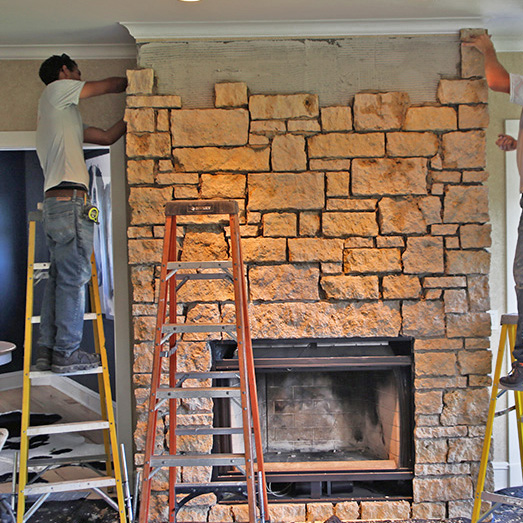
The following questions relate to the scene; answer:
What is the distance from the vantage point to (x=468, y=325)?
3.24m

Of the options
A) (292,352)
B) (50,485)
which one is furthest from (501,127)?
(50,485)

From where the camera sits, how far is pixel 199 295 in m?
3.23

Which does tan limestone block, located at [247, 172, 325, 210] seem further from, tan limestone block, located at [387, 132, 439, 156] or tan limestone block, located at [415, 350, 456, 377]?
tan limestone block, located at [415, 350, 456, 377]

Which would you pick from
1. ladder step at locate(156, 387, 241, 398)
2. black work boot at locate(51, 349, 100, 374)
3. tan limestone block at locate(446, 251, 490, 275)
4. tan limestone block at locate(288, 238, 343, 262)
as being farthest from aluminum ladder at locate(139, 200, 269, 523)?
tan limestone block at locate(446, 251, 490, 275)

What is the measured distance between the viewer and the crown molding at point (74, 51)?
11.6ft

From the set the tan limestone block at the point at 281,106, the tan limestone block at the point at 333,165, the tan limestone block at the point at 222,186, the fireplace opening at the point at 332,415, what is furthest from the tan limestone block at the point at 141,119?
the fireplace opening at the point at 332,415

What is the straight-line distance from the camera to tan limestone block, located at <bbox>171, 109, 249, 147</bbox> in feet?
10.5

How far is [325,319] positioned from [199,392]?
1104mm

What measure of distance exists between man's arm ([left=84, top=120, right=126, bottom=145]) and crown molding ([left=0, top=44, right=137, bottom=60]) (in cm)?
51

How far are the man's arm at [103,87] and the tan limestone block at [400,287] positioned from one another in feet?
5.88

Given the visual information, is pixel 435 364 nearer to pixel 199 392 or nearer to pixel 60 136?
pixel 199 392

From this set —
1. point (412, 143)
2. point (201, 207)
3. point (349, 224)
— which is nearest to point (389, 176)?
point (412, 143)

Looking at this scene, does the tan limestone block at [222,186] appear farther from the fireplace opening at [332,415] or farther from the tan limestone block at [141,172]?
the fireplace opening at [332,415]

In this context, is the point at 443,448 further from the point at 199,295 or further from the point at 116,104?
the point at 116,104
